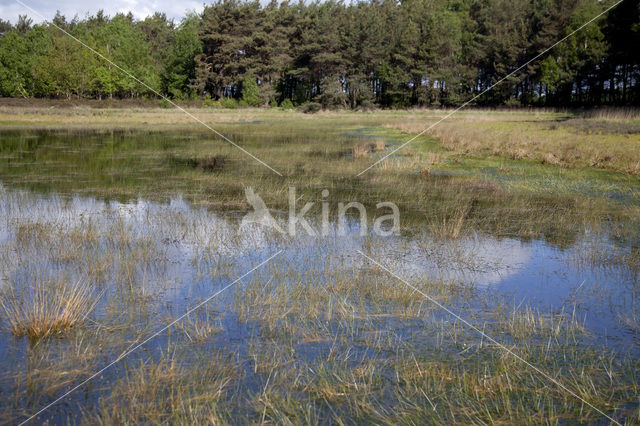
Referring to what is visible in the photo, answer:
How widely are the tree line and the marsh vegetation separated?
175 feet

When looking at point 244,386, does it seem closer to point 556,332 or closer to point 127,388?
point 127,388

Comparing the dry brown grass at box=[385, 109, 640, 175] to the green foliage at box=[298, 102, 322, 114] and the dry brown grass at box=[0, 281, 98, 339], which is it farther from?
the green foliage at box=[298, 102, 322, 114]

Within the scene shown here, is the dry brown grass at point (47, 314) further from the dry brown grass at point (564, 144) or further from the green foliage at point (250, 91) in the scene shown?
the green foliage at point (250, 91)

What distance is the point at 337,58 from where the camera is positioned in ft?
221

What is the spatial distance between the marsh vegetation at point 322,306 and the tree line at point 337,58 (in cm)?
5327

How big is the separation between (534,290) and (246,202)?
26.0ft

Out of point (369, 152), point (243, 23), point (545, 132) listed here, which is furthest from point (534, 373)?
point (243, 23)

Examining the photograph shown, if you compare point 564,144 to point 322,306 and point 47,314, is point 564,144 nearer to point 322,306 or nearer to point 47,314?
point 322,306

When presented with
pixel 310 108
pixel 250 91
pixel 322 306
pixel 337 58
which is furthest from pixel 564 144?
pixel 250 91

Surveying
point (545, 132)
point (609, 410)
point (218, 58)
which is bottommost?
point (609, 410)

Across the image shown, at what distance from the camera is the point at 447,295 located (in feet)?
23.3

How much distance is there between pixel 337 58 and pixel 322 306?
64275 mm

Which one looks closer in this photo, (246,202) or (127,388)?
(127,388)

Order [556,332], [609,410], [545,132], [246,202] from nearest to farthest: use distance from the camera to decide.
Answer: [609,410] < [556,332] < [246,202] < [545,132]
